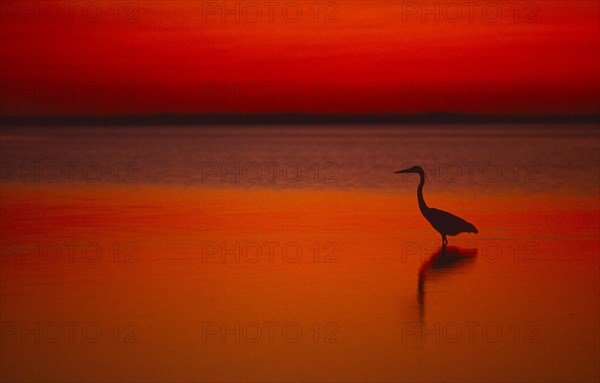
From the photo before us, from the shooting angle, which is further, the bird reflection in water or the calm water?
the bird reflection in water

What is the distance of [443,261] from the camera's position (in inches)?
359

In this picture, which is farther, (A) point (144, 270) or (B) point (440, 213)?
(B) point (440, 213)

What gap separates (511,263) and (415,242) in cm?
166

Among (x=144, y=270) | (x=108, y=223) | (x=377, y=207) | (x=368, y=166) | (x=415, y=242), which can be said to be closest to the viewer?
(x=144, y=270)

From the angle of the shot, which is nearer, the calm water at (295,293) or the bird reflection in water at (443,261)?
the calm water at (295,293)

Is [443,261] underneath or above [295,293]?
above

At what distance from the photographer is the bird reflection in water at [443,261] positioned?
26.5ft

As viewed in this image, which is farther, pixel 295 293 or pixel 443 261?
pixel 443 261

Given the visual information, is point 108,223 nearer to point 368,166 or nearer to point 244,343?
point 244,343

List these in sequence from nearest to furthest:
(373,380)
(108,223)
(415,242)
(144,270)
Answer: (373,380) → (144,270) → (415,242) → (108,223)

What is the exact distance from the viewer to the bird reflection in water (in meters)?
8.07

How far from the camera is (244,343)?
594cm

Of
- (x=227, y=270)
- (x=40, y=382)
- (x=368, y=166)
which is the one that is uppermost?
(x=368, y=166)


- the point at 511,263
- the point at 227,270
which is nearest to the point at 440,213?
the point at 511,263
